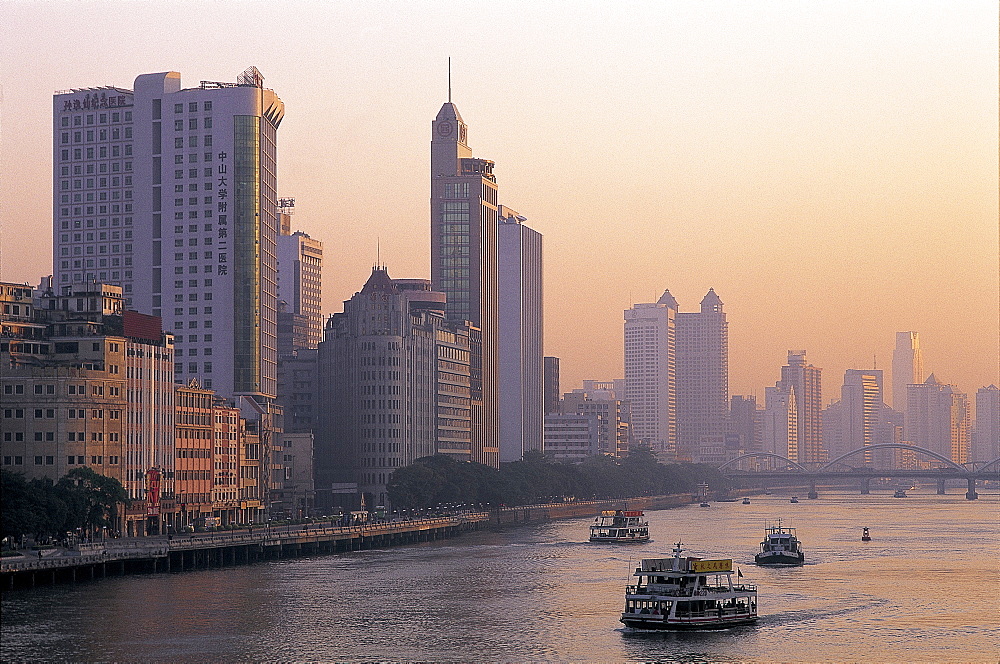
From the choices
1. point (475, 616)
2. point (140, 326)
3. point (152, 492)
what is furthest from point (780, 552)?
point (140, 326)

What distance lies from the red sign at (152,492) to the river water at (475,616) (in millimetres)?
21127

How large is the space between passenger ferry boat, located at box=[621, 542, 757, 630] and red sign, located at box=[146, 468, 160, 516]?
7905cm

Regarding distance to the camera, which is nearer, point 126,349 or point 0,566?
point 0,566

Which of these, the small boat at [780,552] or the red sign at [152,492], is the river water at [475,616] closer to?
the small boat at [780,552]

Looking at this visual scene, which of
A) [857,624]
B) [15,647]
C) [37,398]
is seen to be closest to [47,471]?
[37,398]

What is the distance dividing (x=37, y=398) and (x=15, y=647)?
2933 inches

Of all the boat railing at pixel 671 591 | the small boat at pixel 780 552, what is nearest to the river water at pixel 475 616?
the small boat at pixel 780 552

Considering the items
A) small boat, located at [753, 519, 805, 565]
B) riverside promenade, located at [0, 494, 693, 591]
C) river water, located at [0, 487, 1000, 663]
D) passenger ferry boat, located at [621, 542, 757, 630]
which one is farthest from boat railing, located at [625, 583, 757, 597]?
small boat, located at [753, 519, 805, 565]

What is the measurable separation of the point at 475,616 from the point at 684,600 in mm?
15332

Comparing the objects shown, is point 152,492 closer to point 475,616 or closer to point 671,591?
point 475,616

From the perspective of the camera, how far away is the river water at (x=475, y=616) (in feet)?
313

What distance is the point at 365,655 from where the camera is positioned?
9431cm

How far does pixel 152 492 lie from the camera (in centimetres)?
17700

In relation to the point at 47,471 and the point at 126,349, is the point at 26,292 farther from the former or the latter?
the point at 47,471
